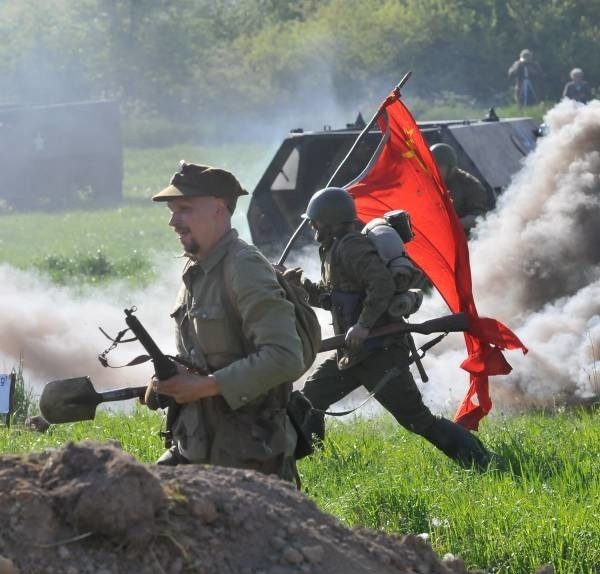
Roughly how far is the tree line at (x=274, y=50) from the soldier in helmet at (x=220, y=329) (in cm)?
3238

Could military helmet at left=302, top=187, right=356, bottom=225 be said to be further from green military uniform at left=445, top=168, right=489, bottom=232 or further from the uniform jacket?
green military uniform at left=445, top=168, right=489, bottom=232

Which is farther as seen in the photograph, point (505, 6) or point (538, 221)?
point (505, 6)

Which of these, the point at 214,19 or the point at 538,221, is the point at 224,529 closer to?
the point at 538,221

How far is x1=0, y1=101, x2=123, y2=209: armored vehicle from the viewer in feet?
104

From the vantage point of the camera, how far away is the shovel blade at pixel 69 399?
547 centimetres

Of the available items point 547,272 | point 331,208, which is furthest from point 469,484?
point 547,272

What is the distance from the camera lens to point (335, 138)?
1416cm

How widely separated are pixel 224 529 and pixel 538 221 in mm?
9532

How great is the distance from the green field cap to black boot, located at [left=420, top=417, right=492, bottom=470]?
2.85 m

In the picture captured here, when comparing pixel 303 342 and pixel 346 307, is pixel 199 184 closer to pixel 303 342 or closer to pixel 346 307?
pixel 303 342

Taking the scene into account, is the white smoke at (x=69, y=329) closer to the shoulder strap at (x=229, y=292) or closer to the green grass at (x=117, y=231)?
the green grass at (x=117, y=231)

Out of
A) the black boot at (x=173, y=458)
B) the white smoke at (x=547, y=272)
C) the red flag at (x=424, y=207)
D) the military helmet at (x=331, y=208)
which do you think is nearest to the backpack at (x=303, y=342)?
the black boot at (x=173, y=458)

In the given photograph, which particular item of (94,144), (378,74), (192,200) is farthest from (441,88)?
(192,200)

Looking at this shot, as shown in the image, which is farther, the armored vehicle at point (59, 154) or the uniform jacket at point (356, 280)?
the armored vehicle at point (59, 154)
